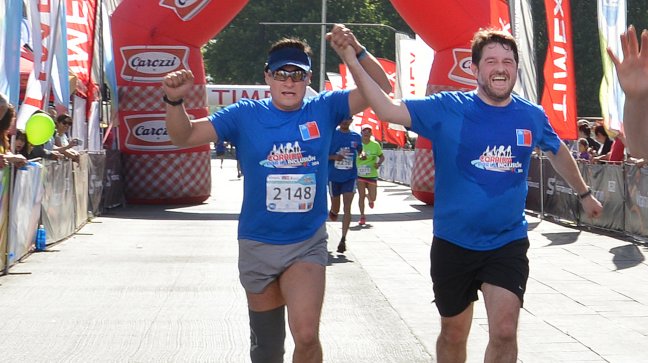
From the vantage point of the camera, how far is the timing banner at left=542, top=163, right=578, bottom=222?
19.2 meters

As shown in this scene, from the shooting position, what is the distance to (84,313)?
9414mm

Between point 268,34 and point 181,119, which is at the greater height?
point 268,34

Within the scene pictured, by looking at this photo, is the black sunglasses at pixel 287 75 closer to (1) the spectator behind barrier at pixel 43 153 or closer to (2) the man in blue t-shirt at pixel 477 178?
A: (2) the man in blue t-shirt at pixel 477 178

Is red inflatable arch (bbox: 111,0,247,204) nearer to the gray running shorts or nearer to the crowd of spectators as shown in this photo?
the crowd of spectators

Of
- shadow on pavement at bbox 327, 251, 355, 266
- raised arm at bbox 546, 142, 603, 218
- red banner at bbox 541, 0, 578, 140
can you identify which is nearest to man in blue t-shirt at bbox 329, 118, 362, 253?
shadow on pavement at bbox 327, 251, 355, 266

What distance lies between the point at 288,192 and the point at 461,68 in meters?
A: 17.9

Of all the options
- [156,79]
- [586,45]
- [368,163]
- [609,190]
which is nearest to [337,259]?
[368,163]

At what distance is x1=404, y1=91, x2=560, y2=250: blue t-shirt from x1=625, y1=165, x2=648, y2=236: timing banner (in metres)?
10.1

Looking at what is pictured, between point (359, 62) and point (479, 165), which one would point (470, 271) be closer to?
point (479, 165)

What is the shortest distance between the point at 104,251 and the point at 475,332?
7127mm

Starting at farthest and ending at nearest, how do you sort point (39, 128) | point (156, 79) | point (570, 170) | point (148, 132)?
point (148, 132)
point (156, 79)
point (39, 128)
point (570, 170)

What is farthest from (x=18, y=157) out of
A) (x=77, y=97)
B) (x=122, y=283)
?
(x=77, y=97)

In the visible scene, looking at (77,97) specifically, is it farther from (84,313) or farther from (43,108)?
(84,313)

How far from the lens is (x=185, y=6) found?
23.1 metres
